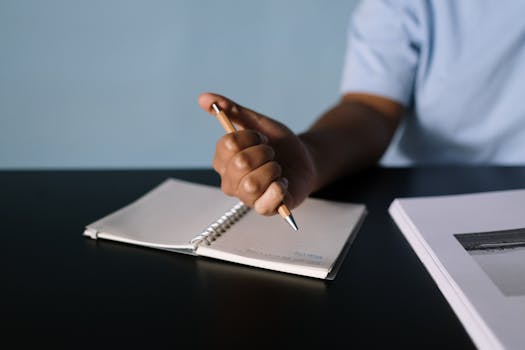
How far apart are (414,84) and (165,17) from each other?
752 mm

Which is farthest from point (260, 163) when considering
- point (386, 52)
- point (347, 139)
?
point (386, 52)

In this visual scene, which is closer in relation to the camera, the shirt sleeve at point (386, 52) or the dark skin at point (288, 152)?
the dark skin at point (288, 152)

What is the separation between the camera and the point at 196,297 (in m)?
0.41

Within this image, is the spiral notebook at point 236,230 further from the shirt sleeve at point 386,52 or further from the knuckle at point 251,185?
the shirt sleeve at point 386,52

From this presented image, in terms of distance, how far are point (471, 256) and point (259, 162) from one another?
0.61 ft

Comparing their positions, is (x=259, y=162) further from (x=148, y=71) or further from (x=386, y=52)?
(x=148, y=71)

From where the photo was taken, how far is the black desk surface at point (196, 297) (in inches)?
14.2

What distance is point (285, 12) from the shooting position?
1.41m

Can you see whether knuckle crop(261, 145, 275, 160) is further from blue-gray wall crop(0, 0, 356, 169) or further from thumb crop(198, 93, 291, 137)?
blue-gray wall crop(0, 0, 356, 169)

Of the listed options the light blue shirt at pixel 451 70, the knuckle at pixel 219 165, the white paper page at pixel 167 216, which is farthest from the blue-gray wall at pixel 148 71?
the knuckle at pixel 219 165

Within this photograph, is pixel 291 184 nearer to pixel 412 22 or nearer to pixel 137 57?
pixel 412 22

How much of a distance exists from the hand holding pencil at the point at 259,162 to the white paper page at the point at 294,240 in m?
0.02

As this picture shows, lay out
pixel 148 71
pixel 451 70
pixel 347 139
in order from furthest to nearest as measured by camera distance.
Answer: pixel 148 71, pixel 451 70, pixel 347 139

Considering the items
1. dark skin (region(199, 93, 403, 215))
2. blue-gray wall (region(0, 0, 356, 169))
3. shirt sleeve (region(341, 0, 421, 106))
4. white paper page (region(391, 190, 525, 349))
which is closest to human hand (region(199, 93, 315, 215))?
dark skin (region(199, 93, 403, 215))
